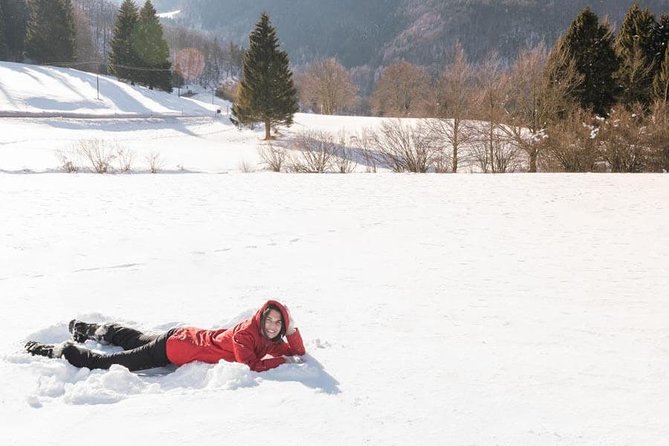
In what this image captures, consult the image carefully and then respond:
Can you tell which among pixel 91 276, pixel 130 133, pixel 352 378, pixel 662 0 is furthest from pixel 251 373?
pixel 662 0

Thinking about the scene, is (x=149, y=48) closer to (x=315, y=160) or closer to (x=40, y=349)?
(x=315, y=160)

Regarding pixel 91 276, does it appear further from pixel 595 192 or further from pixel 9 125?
pixel 9 125

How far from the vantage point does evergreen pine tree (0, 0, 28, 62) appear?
2293 inches

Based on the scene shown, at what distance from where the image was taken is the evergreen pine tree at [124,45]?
5504 centimetres

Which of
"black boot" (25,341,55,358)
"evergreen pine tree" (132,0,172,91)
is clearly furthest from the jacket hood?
"evergreen pine tree" (132,0,172,91)

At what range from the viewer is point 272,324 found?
3.56 meters

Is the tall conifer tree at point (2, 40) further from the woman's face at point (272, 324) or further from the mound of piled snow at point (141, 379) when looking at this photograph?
the woman's face at point (272, 324)

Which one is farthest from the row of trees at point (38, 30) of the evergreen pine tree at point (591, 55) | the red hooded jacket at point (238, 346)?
the red hooded jacket at point (238, 346)

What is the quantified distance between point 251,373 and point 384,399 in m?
0.92

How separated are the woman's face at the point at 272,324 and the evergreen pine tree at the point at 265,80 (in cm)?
3336

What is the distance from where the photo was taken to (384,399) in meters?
3.15

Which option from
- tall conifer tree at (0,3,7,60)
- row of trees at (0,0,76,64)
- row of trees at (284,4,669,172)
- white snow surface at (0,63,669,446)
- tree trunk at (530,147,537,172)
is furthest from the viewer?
tall conifer tree at (0,3,7,60)

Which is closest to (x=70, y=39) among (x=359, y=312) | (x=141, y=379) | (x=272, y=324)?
(x=359, y=312)

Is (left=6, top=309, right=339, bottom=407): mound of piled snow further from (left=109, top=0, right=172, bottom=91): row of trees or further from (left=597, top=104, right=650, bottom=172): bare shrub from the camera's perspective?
(left=109, top=0, right=172, bottom=91): row of trees
